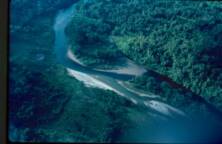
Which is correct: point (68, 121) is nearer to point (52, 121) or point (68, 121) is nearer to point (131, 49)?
point (52, 121)

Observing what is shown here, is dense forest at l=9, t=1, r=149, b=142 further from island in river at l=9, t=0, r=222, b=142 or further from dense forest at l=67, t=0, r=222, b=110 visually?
dense forest at l=67, t=0, r=222, b=110

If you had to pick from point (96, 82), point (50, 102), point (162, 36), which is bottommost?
point (50, 102)

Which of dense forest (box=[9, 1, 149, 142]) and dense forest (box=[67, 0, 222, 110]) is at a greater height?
dense forest (box=[67, 0, 222, 110])

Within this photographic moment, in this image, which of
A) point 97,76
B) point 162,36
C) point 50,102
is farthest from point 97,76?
point 162,36

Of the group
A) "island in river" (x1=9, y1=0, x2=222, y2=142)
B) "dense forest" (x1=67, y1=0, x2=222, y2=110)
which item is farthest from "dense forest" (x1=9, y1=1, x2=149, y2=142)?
"dense forest" (x1=67, y1=0, x2=222, y2=110)

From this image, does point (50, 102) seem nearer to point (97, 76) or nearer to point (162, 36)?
point (97, 76)

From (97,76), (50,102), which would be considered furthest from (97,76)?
(50,102)

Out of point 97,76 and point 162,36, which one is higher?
point 162,36
